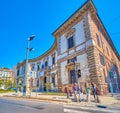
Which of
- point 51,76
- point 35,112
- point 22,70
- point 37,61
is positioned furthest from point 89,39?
point 22,70

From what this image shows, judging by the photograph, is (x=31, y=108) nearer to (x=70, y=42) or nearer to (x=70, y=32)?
(x=70, y=42)

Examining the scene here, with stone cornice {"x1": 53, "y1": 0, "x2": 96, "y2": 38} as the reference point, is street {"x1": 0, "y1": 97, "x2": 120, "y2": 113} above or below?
below

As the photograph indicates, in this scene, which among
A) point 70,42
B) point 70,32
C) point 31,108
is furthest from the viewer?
point 70,32

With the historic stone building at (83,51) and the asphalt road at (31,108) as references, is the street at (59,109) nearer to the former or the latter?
the asphalt road at (31,108)

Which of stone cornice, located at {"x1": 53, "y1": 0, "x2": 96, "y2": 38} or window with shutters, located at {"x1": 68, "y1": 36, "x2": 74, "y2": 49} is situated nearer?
stone cornice, located at {"x1": 53, "y1": 0, "x2": 96, "y2": 38}

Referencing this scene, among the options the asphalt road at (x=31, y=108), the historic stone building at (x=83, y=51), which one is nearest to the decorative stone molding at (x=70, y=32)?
the historic stone building at (x=83, y=51)

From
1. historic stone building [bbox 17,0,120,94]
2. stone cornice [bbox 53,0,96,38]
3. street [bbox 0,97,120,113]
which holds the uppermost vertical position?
stone cornice [bbox 53,0,96,38]

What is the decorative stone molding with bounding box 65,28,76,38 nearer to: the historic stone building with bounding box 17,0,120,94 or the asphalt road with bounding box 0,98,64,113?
the historic stone building with bounding box 17,0,120,94

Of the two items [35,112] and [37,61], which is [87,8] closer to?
[35,112]

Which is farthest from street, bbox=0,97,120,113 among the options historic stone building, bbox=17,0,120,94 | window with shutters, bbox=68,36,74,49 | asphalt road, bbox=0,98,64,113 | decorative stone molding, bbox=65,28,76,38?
decorative stone molding, bbox=65,28,76,38

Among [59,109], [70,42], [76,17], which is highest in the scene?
[76,17]

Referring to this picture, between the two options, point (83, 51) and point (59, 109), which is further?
point (83, 51)

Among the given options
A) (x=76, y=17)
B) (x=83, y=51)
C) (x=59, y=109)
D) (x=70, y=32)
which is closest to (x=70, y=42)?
(x=70, y=32)

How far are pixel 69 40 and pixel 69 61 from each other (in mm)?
3523
